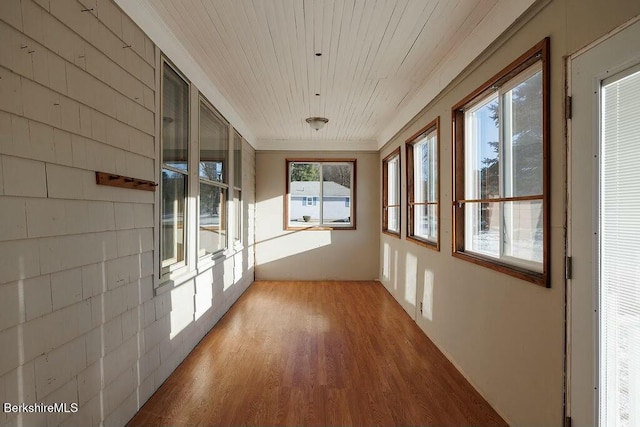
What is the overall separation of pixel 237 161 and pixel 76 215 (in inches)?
140

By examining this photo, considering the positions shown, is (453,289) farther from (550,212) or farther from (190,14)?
(190,14)

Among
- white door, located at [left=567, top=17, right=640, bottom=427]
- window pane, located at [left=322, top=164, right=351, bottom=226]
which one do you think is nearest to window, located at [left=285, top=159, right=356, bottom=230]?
window pane, located at [left=322, top=164, right=351, bottom=226]

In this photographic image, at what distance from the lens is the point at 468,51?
2.57 m

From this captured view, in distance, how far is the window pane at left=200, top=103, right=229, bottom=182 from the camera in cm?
344

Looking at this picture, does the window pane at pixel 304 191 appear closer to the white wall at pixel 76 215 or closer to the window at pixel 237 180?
the window at pixel 237 180

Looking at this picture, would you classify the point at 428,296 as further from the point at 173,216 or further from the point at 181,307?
the point at 173,216

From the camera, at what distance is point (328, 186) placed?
21.5ft

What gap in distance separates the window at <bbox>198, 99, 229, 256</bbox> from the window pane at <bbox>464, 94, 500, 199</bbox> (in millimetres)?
2459

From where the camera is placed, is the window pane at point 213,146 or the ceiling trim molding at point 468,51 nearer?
the ceiling trim molding at point 468,51

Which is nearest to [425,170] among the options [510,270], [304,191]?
[510,270]

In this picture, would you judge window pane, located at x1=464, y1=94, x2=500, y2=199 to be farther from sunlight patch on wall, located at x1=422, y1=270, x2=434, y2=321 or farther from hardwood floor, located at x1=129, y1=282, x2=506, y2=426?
hardwood floor, located at x1=129, y1=282, x2=506, y2=426

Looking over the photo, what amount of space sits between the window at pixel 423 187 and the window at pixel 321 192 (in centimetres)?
215

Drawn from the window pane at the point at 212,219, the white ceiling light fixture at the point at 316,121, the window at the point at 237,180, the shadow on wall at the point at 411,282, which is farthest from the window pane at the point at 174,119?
the shadow on wall at the point at 411,282

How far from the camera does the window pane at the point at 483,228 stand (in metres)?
2.40
